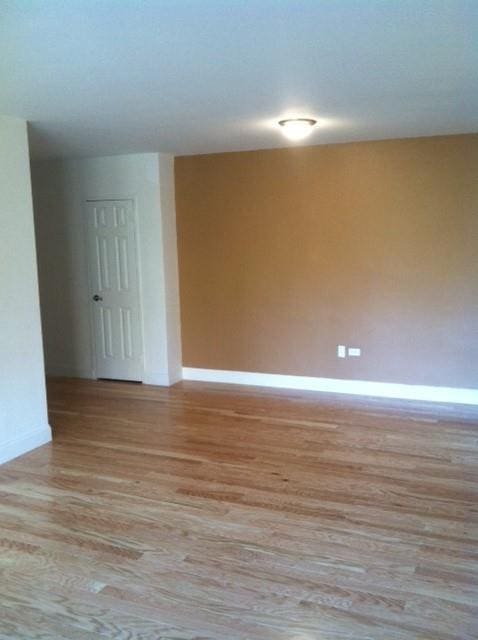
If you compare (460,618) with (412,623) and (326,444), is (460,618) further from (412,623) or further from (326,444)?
(326,444)

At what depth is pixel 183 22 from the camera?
2.20 meters

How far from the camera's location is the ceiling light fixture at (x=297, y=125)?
13.7 ft

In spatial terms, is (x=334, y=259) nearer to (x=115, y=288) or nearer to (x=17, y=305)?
(x=115, y=288)

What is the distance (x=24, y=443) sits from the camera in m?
4.36

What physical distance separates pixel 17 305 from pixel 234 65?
2.36 meters

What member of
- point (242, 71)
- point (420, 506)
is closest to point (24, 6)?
point (242, 71)

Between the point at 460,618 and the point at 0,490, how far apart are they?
2.76 m

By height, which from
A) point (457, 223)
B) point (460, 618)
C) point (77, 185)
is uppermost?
point (77, 185)

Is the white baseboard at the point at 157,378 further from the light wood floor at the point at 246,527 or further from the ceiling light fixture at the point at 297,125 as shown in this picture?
the ceiling light fixture at the point at 297,125

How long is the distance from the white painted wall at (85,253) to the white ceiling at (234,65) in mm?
1372

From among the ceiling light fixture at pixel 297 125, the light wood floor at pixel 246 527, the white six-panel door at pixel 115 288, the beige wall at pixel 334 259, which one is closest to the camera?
the light wood floor at pixel 246 527

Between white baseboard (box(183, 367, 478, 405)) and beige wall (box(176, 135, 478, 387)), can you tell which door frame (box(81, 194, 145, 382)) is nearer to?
beige wall (box(176, 135, 478, 387))

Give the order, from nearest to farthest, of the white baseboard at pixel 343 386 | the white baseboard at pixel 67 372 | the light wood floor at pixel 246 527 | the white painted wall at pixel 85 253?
the light wood floor at pixel 246 527 → the white baseboard at pixel 343 386 → the white painted wall at pixel 85 253 → the white baseboard at pixel 67 372

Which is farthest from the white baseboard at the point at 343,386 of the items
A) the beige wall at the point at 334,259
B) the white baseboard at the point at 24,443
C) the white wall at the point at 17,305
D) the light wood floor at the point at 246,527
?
the white wall at the point at 17,305
